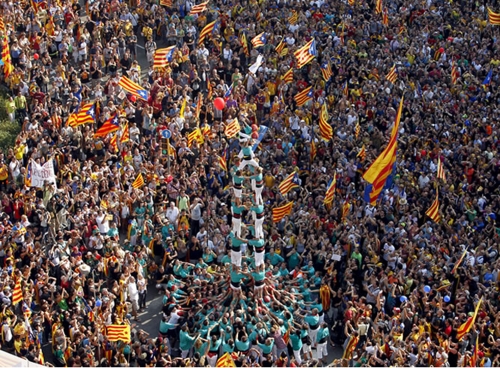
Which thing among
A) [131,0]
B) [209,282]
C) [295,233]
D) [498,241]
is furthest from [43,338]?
Answer: [131,0]

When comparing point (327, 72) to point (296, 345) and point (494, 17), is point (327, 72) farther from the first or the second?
point (296, 345)

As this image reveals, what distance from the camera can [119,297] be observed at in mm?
38844

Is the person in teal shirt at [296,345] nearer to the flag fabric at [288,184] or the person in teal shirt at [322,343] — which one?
the person in teal shirt at [322,343]

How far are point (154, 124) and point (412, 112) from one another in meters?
10.3

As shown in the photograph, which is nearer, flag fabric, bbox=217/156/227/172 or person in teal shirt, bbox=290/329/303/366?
person in teal shirt, bbox=290/329/303/366

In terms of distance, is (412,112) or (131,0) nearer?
(412,112)

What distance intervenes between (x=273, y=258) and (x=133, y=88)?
30.6ft

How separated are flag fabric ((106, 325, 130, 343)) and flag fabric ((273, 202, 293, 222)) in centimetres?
775

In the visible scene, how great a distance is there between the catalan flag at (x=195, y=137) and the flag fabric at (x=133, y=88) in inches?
90.0

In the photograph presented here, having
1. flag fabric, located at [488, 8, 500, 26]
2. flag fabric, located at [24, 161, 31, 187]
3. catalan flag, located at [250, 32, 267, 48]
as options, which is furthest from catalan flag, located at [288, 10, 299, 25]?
flag fabric, located at [24, 161, 31, 187]

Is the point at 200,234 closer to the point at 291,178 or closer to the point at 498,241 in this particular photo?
the point at 291,178

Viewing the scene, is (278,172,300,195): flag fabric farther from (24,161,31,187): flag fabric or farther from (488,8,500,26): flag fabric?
(488,8,500,26): flag fabric

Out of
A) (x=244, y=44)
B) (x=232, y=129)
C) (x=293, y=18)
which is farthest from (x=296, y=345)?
(x=293, y=18)

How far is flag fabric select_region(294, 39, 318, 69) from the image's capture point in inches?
1880
